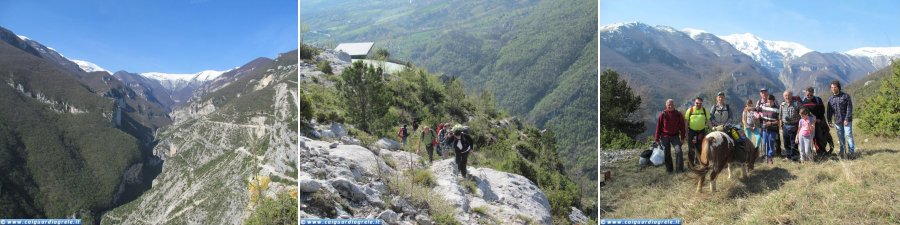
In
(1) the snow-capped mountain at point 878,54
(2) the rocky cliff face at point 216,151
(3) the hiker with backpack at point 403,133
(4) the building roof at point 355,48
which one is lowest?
(2) the rocky cliff face at point 216,151

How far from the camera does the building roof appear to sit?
19.6ft

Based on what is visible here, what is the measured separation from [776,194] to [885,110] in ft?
15.4

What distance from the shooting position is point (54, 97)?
17.5m

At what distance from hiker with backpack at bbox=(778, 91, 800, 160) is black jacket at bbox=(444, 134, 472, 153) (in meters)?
3.86

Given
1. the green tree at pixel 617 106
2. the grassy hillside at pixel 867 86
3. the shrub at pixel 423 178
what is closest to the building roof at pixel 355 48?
the shrub at pixel 423 178

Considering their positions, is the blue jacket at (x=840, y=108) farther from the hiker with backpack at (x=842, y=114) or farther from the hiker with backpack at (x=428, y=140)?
the hiker with backpack at (x=428, y=140)

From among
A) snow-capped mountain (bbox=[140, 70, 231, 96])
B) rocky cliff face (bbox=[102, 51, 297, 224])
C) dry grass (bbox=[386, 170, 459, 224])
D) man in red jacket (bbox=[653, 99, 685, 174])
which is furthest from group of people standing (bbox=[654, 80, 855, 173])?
rocky cliff face (bbox=[102, 51, 297, 224])

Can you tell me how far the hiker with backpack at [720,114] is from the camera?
529 centimetres

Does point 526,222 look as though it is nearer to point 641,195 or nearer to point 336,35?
point 641,195

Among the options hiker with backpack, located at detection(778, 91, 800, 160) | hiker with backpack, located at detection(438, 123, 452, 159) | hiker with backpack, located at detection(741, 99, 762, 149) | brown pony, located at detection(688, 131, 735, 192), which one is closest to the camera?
brown pony, located at detection(688, 131, 735, 192)

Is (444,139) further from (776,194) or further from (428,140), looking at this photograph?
(776,194)

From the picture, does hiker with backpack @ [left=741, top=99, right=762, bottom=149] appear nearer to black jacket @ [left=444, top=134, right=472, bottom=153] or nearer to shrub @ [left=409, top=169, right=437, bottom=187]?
black jacket @ [left=444, top=134, right=472, bottom=153]

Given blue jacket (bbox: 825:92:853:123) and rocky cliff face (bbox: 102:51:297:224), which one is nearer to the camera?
blue jacket (bbox: 825:92:853:123)

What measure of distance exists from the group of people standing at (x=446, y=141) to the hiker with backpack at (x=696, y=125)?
2.57 metres
